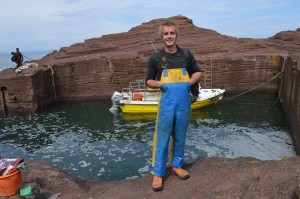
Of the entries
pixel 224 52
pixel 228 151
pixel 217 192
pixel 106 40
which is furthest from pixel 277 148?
pixel 106 40

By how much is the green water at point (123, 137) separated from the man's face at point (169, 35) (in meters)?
7.23

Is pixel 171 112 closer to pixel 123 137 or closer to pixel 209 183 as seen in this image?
pixel 209 183

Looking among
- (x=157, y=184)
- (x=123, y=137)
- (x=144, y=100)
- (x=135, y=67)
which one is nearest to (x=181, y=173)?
(x=157, y=184)

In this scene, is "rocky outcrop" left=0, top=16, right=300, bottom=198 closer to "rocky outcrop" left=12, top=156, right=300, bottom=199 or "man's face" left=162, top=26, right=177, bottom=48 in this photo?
"rocky outcrop" left=12, top=156, right=300, bottom=199

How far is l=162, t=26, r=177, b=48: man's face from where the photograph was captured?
5.18 metres

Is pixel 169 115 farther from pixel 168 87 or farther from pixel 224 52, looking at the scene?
pixel 224 52

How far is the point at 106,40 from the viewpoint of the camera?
110 feet

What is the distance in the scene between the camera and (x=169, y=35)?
520 centimetres

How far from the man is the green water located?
6073mm

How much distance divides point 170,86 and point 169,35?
0.89m

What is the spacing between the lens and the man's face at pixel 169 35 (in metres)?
5.18

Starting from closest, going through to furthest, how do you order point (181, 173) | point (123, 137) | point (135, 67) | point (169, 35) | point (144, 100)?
point (169, 35), point (181, 173), point (123, 137), point (144, 100), point (135, 67)

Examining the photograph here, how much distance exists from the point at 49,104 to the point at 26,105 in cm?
228

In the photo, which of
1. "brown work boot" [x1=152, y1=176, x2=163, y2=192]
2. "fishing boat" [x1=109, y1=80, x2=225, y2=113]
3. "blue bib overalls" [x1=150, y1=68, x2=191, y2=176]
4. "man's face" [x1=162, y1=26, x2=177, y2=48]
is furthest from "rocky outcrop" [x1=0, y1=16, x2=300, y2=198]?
"man's face" [x1=162, y1=26, x2=177, y2=48]
